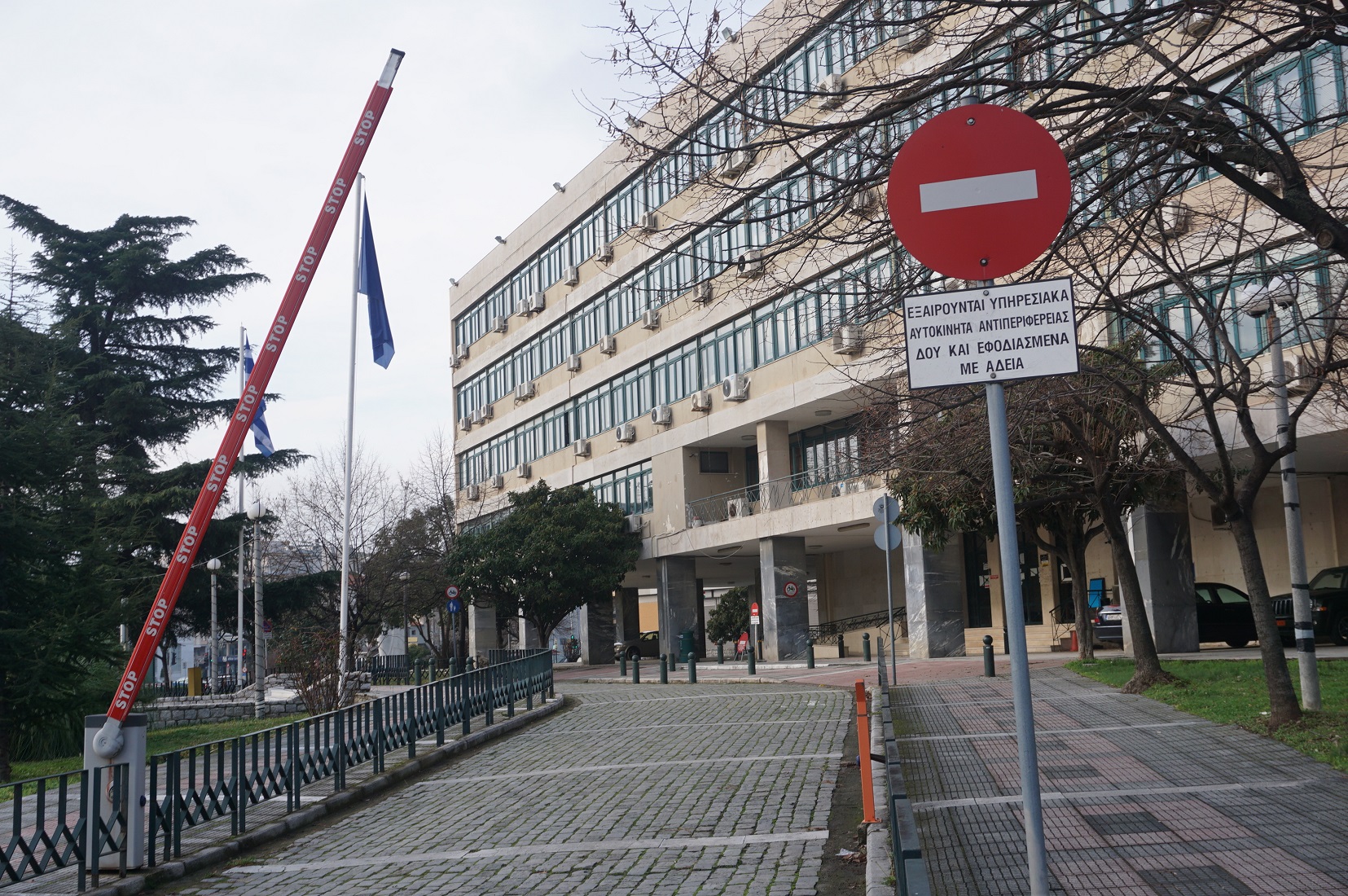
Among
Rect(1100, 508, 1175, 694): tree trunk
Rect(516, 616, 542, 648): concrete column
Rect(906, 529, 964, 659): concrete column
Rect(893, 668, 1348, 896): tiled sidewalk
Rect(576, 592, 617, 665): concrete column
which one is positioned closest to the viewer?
Rect(893, 668, 1348, 896): tiled sidewalk

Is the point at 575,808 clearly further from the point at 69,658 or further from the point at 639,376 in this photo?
the point at 639,376

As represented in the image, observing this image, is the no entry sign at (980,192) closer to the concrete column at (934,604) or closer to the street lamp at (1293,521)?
the street lamp at (1293,521)

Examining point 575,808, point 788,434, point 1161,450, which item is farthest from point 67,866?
point 788,434

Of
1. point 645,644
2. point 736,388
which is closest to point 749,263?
point 736,388

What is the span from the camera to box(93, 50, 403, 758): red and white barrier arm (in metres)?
8.51

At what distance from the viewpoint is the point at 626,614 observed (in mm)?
53781

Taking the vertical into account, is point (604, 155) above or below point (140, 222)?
above

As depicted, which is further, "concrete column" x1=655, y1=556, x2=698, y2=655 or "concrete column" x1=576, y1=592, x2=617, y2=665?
"concrete column" x1=576, y1=592, x2=617, y2=665

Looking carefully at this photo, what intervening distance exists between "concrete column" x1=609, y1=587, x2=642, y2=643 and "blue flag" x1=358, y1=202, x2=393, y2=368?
25384 mm

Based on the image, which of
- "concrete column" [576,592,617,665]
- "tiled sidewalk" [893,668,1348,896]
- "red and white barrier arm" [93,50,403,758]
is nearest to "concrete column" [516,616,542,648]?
"concrete column" [576,592,617,665]

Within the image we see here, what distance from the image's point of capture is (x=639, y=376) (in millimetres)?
44406

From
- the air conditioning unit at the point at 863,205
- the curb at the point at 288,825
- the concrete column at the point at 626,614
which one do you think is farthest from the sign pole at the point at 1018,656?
the concrete column at the point at 626,614

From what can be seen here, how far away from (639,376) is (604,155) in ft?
29.5

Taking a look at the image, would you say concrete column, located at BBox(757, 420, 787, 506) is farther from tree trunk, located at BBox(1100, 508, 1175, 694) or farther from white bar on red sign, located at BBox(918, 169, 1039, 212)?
white bar on red sign, located at BBox(918, 169, 1039, 212)
